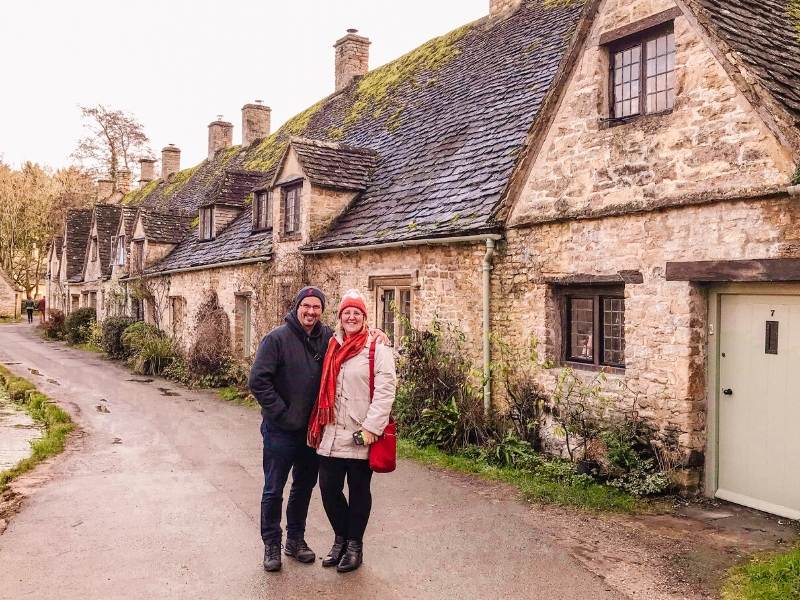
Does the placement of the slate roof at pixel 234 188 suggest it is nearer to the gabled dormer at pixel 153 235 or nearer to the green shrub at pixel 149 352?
the gabled dormer at pixel 153 235

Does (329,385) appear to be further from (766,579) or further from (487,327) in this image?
(487,327)

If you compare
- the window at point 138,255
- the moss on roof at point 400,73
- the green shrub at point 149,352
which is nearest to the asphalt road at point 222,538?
the green shrub at point 149,352

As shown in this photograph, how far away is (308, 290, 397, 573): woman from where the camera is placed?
5.17m

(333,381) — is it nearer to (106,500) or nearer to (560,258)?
(106,500)

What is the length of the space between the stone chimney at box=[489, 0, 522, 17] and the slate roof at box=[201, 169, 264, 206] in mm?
8413

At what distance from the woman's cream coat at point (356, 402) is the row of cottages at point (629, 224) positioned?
147 inches

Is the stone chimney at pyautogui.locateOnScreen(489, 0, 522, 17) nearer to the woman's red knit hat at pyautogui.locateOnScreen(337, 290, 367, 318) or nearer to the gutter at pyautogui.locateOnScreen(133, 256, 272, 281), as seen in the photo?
the gutter at pyautogui.locateOnScreen(133, 256, 272, 281)

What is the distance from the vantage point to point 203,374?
17.9 metres

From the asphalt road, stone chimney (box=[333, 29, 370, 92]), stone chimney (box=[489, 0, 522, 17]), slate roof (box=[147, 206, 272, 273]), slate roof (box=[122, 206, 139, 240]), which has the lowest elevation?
the asphalt road

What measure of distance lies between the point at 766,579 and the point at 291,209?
1227cm

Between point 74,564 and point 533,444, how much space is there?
18.4ft

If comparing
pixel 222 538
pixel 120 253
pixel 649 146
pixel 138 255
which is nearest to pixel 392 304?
pixel 649 146

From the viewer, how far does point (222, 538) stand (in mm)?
6219

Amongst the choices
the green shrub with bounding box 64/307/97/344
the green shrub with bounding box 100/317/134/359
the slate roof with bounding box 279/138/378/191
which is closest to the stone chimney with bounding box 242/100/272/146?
the green shrub with bounding box 100/317/134/359
